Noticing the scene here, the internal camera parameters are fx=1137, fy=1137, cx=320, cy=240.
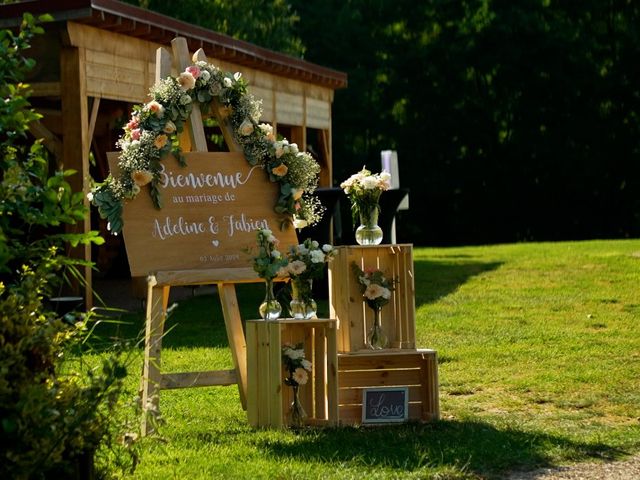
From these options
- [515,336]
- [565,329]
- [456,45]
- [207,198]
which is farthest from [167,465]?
[456,45]

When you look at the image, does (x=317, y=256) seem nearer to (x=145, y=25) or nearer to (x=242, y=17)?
(x=145, y=25)

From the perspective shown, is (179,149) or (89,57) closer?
(179,149)

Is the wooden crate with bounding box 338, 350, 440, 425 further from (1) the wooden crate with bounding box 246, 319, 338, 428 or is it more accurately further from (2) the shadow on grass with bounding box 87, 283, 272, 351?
(2) the shadow on grass with bounding box 87, 283, 272, 351

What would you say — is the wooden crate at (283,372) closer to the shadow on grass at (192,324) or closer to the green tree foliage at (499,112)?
the shadow on grass at (192,324)

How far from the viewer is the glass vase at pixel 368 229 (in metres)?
6.77

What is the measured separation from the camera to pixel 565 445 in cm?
567

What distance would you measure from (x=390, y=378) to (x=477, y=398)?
790mm

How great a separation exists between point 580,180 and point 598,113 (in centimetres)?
172

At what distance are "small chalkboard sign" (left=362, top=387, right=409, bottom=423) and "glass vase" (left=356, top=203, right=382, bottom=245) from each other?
93cm

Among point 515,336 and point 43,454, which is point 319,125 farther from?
point 43,454

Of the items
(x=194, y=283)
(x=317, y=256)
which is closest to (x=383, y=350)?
(x=317, y=256)

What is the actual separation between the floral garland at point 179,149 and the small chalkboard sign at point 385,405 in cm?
117

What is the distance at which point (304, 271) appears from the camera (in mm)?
6367

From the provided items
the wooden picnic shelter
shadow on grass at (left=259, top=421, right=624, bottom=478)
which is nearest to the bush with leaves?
shadow on grass at (left=259, top=421, right=624, bottom=478)
